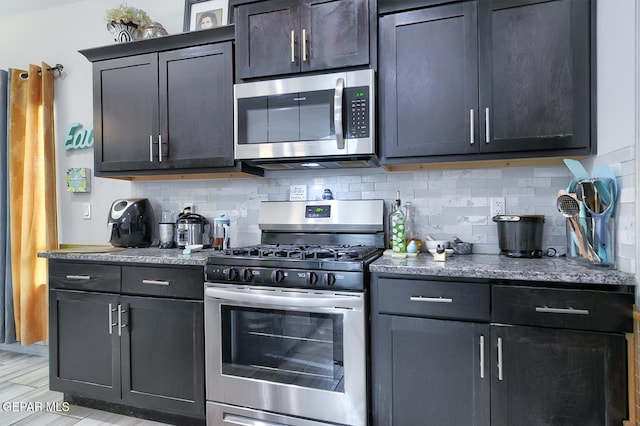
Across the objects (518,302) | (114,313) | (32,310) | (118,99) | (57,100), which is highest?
(57,100)

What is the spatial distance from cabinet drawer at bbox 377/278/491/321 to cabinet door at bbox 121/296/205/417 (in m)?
1.00

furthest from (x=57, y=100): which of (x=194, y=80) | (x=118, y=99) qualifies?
(x=194, y=80)

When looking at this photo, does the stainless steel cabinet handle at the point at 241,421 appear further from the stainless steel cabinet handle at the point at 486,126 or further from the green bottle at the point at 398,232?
the stainless steel cabinet handle at the point at 486,126

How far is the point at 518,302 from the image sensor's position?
145 cm

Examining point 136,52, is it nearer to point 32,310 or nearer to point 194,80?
point 194,80

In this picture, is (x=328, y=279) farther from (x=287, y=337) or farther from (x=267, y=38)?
(x=267, y=38)

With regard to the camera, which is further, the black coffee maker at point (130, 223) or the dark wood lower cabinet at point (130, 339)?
the black coffee maker at point (130, 223)

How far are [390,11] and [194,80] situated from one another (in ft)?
4.03

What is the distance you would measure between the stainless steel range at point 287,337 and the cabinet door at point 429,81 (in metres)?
0.67

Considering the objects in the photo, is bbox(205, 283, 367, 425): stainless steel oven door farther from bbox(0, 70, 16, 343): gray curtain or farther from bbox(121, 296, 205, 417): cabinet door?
bbox(0, 70, 16, 343): gray curtain

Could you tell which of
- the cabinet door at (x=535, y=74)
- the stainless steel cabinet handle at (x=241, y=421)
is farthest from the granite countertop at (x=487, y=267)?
the stainless steel cabinet handle at (x=241, y=421)

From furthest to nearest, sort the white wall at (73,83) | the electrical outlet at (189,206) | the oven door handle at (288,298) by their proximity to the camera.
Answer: the white wall at (73,83) < the electrical outlet at (189,206) < the oven door handle at (288,298)

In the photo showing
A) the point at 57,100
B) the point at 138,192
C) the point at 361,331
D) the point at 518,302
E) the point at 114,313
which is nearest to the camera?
the point at 518,302

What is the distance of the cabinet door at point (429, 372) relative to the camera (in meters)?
1.50
